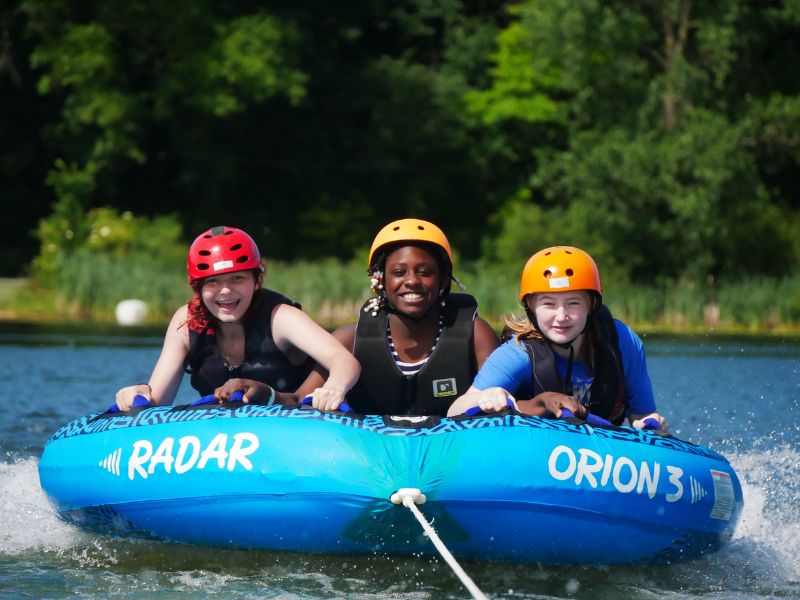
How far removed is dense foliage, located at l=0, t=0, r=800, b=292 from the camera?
2641 cm

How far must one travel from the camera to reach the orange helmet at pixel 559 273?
19.0ft

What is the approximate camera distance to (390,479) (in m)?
5.11

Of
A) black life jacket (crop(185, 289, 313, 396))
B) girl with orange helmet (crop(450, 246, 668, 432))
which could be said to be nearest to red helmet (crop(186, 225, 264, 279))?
black life jacket (crop(185, 289, 313, 396))

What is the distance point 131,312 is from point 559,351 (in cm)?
1600

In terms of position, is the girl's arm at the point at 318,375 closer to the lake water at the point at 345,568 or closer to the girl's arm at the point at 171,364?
the girl's arm at the point at 171,364

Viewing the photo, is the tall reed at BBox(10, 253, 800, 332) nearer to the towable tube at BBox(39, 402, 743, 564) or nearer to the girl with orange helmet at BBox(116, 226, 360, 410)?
the girl with orange helmet at BBox(116, 226, 360, 410)

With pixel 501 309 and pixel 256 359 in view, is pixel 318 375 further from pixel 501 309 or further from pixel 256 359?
pixel 501 309

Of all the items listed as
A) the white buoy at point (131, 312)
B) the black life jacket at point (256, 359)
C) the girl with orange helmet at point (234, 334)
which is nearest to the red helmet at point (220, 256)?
the girl with orange helmet at point (234, 334)

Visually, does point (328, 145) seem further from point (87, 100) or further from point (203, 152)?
point (87, 100)

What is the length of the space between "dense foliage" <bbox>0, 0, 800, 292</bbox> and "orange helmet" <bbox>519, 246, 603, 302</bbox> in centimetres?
1986

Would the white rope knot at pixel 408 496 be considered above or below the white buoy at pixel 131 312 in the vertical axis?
above

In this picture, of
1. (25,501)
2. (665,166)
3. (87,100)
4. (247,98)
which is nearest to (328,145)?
(247,98)

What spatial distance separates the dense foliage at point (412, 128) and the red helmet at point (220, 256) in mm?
19923

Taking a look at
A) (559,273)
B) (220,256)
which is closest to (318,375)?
(220,256)
